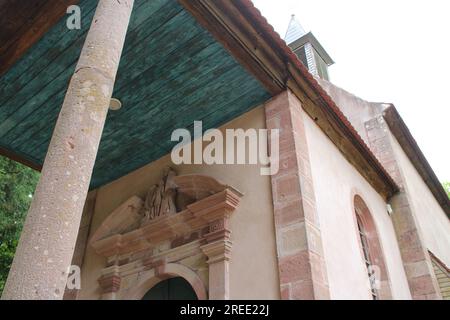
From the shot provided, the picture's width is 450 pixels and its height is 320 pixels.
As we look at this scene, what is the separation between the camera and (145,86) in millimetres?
4824

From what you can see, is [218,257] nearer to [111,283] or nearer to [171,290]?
[171,290]

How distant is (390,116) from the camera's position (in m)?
9.21

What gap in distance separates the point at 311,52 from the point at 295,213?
10874 millimetres

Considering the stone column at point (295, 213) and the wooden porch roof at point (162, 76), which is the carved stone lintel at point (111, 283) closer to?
the wooden porch roof at point (162, 76)

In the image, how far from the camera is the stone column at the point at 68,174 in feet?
6.22

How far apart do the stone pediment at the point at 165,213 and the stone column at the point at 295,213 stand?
25.4 inches

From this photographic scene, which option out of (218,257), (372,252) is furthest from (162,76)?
(372,252)

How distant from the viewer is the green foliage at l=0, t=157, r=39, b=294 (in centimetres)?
1046

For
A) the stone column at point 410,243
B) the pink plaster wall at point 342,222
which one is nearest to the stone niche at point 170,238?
the pink plaster wall at point 342,222

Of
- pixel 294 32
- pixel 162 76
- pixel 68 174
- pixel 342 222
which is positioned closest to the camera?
pixel 68 174

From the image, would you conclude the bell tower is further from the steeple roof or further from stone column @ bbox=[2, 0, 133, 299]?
stone column @ bbox=[2, 0, 133, 299]

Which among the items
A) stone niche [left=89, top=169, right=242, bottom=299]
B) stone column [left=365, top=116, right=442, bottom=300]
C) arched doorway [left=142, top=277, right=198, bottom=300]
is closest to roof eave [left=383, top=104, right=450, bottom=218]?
stone column [left=365, top=116, right=442, bottom=300]

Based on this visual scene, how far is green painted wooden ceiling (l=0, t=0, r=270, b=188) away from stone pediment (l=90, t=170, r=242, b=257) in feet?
2.48
